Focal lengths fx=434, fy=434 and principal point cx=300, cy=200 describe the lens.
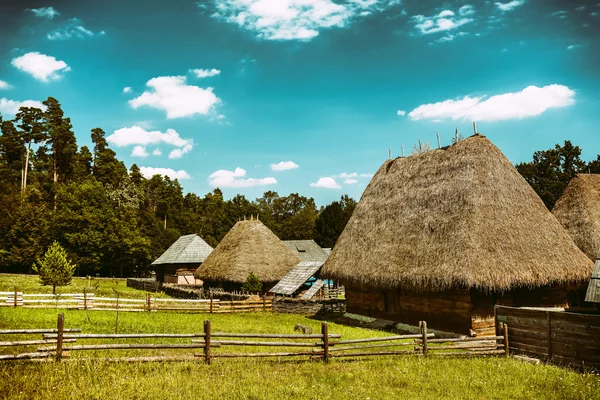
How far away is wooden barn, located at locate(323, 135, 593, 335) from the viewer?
16.4m

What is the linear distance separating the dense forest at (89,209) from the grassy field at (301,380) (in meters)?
44.9

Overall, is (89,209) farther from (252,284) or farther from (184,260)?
(252,284)

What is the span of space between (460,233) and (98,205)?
47.3 meters

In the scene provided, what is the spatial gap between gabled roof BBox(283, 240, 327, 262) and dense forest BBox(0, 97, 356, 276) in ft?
62.4

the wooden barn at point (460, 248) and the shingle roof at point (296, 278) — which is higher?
the wooden barn at point (460, 248)

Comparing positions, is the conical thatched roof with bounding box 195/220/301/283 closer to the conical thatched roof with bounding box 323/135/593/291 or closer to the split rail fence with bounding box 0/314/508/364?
the conical thatched roof with bounding box 323/135/593/291

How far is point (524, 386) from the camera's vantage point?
29.9 ft

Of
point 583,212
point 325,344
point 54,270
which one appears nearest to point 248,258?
point 54,270

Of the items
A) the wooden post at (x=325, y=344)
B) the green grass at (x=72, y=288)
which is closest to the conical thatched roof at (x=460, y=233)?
the wooden post at (x=325, y=344)

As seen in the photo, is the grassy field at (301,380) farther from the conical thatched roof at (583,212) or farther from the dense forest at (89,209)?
the dense forest at (89,209)

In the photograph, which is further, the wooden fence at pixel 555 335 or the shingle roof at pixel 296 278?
the shingle roof at pixel 296 278

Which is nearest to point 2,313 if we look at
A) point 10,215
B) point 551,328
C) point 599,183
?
point 551,328

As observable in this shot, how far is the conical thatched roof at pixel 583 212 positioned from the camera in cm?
2234

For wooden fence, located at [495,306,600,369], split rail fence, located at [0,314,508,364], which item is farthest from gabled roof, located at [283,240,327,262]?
wooden fence, located at [495,306,600,369]
